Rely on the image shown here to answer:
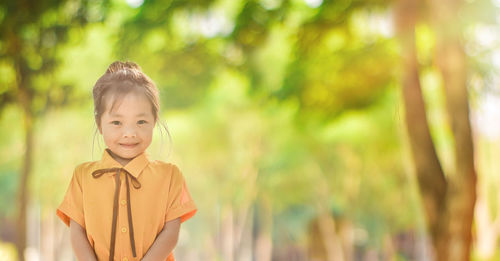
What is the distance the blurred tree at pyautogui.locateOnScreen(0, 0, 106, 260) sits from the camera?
9.98 meters

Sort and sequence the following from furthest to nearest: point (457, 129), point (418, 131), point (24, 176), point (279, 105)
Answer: point (279, 105)
point (24, 176)
point (418, 131)
point (457, 129)

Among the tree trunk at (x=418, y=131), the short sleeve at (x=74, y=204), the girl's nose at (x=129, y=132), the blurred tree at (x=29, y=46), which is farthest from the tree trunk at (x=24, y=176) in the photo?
the girl's nose at (x=129, y=132)

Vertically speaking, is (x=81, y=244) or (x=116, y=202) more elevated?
(x=116, y=202)

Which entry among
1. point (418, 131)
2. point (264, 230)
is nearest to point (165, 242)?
point (418, 131)

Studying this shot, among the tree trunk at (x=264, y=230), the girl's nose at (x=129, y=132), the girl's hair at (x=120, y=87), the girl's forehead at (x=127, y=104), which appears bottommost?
the girl's nose at (x=129, y=132)

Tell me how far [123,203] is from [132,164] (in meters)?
0.14

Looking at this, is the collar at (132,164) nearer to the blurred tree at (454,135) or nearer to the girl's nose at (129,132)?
the girl's nose at (129,132)

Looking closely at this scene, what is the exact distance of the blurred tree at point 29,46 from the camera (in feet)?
32.7

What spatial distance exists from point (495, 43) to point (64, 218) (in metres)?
7.67

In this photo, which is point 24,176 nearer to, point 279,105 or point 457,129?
point 279,105

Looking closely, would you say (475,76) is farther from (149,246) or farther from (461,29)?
(149,246)

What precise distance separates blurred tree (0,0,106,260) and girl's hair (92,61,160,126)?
27.1ft

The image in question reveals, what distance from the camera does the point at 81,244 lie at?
2.08m

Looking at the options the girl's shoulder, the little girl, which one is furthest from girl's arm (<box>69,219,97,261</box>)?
the girl's shoulder
